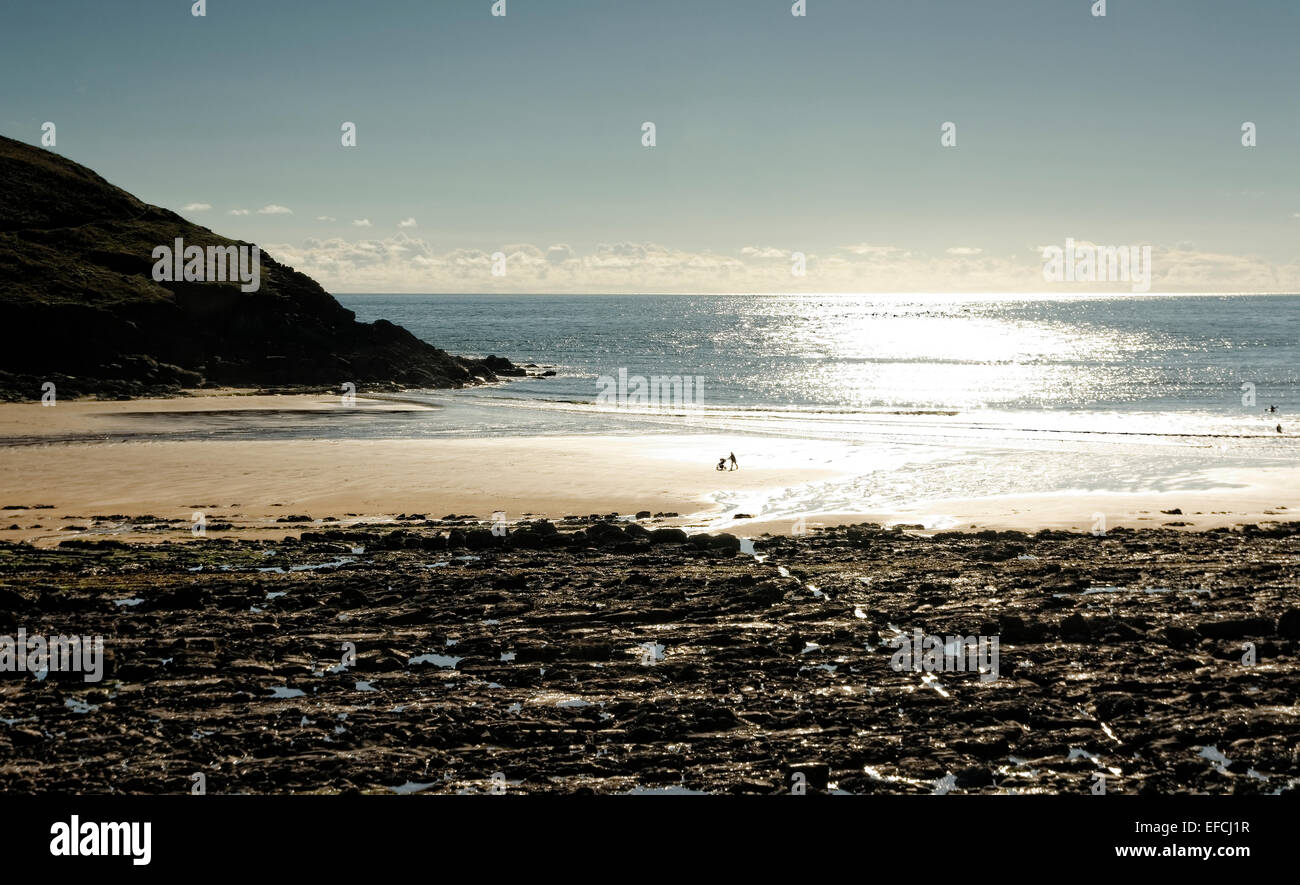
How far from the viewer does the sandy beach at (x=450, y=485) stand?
88.1 ft

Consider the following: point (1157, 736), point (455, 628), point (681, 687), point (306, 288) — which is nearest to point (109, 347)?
point (306, 288)

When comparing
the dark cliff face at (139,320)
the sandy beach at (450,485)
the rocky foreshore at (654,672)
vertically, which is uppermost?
the dark cliff face at (139,320)

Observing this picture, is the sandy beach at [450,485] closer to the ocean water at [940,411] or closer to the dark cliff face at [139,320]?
the ocean water at [940,411]

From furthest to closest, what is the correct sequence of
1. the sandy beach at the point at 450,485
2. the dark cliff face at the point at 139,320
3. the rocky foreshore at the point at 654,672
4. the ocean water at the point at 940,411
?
the dark cliff face at the point at 139,320, the ocean water at the point at 940,411, the sandy beach at the point at 450,485, the rocky foreshore at the point at 654,672

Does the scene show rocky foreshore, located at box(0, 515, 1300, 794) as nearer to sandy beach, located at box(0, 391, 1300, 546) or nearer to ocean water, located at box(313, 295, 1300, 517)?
sandy beach, located at box(0, 391, 1300, 546)

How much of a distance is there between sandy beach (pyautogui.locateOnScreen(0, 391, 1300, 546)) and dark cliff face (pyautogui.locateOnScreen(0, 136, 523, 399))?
1778 cm

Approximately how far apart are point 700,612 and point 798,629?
1924 millimetres

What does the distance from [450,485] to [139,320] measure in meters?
48.3

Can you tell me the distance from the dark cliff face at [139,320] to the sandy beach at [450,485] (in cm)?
1778

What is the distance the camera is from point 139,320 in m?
70.2

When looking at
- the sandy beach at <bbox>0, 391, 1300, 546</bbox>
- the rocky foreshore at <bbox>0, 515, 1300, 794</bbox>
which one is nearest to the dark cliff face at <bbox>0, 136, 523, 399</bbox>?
the sandy beach at <bbox>0, 391, 1300, 546</bbox>

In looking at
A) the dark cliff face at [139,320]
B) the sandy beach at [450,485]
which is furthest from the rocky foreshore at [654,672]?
the dark cliff face at [139,320]

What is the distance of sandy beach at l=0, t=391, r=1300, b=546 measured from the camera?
88.1 ft

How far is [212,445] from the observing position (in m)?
41.9
